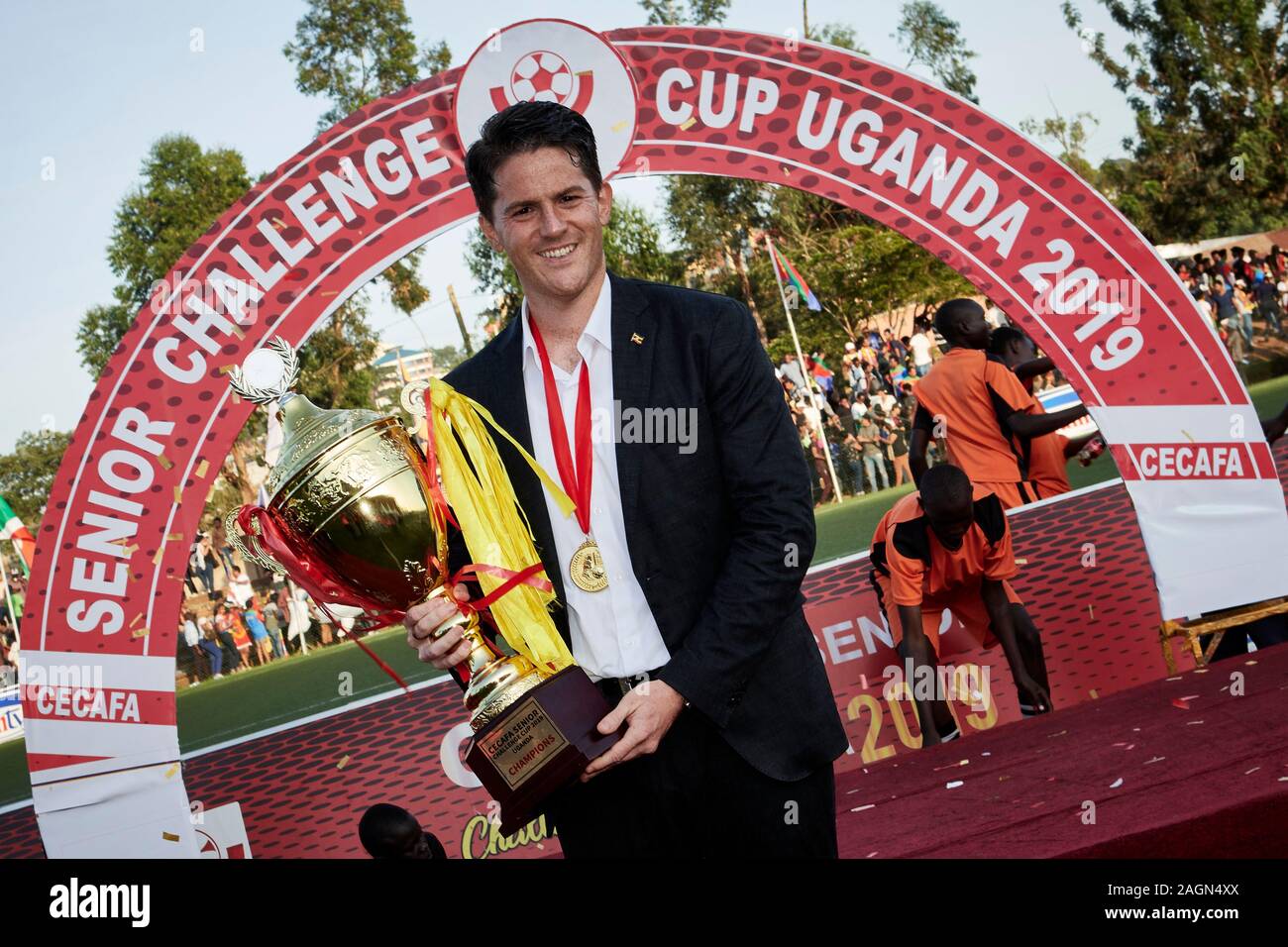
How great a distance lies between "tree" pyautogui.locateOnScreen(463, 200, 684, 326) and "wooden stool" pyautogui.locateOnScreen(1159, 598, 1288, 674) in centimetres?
399

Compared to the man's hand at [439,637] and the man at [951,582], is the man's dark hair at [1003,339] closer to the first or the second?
the man at [951,582]

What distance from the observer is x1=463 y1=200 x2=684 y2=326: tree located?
23.3 ft

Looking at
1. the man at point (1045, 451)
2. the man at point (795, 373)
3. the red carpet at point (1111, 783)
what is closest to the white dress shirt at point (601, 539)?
the red carpet at point (1111, 783)

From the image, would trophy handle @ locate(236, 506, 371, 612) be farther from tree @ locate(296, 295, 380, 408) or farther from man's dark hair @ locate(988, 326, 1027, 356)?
tree @ locate(296, 295, 380, 408)

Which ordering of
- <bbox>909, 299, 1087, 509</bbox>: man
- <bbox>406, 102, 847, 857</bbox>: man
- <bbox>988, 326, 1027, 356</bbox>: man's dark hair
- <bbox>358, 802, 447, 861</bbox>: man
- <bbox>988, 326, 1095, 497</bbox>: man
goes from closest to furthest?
<bbox>406, 102, 847, 857</bbox>: man < <bbox>358, 802, 447, 861</bbox>: man < <bbox>909, 299, 1087, 509</bbox>: man < <bbox>988, 326, 1095, 497</bbox>: man < <bbox>988, 326, 1027, 356</bbox>: man's dark hair

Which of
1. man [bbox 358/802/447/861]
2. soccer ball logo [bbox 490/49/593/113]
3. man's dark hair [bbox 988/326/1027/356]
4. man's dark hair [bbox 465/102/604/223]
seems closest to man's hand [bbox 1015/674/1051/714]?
man's dark hair [bbox 988/326/1027/356]

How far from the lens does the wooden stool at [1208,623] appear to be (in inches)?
161

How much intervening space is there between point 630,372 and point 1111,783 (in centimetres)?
188

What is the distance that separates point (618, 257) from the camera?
743 cm

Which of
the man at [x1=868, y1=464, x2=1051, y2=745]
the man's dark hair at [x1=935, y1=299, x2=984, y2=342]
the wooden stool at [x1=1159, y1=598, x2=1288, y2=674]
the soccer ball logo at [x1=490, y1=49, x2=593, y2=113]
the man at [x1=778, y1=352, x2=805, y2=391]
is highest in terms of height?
the soccer ball logo at [x1=490, y1=49, x2=593, y2=113]

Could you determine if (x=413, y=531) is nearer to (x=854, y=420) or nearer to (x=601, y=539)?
(x=601, y=539)

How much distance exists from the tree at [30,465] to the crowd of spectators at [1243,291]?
6363 mm
